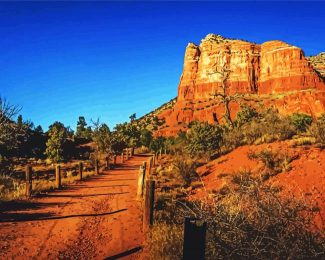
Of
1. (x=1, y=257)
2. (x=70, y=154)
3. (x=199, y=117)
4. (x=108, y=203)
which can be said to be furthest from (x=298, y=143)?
(x=199, y=117)

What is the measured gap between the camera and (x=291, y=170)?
16.0 m

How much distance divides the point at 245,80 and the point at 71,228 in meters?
114

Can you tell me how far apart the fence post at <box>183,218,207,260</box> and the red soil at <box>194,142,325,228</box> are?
7.56 metres

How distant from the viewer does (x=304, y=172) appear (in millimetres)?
15383

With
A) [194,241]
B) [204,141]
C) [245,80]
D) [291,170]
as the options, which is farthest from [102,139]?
[245,80]

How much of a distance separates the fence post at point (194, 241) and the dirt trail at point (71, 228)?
3754 millimetres

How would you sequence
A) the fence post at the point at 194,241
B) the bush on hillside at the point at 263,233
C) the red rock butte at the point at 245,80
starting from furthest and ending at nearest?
the red rock butte at the point at 245,80 → the bush on hillside at the point at 263,233 → the fence post at the point at 194,241

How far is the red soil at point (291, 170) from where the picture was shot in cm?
1335

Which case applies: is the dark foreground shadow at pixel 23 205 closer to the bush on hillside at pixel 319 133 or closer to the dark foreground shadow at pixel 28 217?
the dark foreground shadow at pixel 28 217

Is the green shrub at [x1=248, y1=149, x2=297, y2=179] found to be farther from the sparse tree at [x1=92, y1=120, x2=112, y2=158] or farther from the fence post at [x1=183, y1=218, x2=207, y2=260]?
the sparse tree at [x1=92, y1=120, x2=112, y2=158]

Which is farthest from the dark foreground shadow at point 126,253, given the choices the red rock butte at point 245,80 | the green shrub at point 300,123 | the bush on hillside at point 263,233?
the red rock butte at point 245,80

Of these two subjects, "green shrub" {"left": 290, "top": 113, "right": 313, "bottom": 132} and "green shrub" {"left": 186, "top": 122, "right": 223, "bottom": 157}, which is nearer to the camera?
"green shrub" {"left": 290, "top": 113, "right": 313, "bottom": 132}

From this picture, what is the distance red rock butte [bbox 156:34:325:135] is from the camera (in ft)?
329

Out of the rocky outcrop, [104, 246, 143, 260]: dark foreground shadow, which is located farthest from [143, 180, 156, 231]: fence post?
the rocky outcrop
